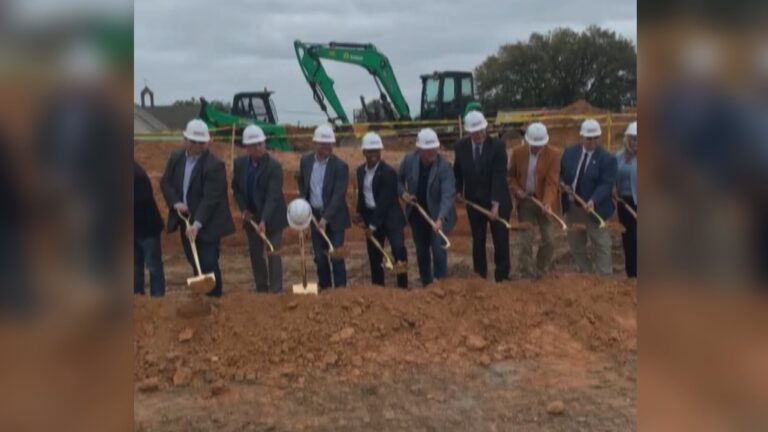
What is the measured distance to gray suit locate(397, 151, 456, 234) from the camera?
8375 mm

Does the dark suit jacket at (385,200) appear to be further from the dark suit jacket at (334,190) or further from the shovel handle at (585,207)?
the shovel handle at (585,207)

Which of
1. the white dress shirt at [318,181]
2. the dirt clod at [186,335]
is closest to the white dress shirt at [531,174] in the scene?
the white dress shirt at [318,181]

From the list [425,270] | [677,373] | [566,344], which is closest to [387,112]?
[425,270]

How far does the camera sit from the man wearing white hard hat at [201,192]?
7.74m

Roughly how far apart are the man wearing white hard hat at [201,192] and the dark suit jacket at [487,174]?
2.36 metres

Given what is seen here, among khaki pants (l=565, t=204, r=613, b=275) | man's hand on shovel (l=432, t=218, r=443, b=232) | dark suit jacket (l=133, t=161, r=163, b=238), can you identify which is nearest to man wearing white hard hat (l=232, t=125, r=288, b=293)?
dark suit jacket (l=133, t=161, r=163, b=238)

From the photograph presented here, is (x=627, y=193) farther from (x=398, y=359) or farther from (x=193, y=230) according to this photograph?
(x=193, y=230)

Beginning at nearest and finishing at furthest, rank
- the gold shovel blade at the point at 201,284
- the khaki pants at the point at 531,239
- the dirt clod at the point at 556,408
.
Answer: the dirt clod at the point at 556,408
the gold shovel blade at the point at 201,284
the khaki pants at the point at 531,239

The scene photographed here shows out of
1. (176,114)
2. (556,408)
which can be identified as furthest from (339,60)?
(556,408)

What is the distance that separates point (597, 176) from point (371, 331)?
3198mm

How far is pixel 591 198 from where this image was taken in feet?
28.4

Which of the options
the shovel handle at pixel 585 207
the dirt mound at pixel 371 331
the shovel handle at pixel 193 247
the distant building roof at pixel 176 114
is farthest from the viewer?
the distant building roof at pixel 176 114

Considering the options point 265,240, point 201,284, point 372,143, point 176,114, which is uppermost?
point 176,114

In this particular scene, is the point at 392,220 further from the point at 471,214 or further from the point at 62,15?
the point at 62,15
